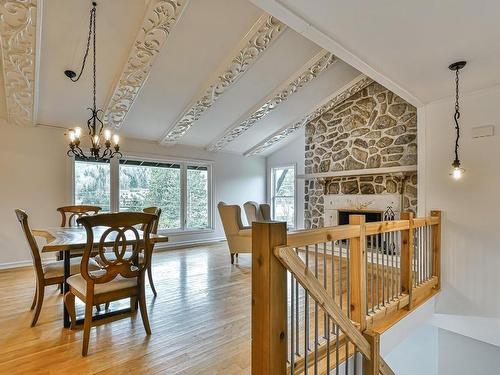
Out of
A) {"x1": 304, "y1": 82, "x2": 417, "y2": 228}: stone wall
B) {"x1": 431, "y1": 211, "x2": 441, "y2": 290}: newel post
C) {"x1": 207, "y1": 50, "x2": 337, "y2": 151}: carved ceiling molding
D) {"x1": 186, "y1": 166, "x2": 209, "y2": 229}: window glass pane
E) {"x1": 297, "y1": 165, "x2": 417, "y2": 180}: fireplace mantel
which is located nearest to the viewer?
{"x1": 431, "y1": 211, "x2": 441, "y2": 290}: newel post

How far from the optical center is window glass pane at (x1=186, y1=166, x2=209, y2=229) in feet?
21.6

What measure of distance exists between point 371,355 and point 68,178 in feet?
16.8

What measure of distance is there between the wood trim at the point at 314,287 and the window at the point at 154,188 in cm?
486

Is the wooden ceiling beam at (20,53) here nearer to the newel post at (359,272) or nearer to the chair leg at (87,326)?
the chair leg at (87,326)

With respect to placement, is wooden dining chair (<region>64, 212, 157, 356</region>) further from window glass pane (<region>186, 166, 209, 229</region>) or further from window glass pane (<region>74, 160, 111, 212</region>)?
window glass pane (<region>186, 166, 209, 229</region>)

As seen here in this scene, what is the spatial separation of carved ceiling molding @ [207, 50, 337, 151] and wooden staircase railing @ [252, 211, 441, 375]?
8.75 feet

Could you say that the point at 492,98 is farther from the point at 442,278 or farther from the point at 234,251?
the point at 234,251

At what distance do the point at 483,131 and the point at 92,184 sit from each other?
19.3 ft

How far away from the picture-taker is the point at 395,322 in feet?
8.52

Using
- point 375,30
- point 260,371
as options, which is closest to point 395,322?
point 260,371

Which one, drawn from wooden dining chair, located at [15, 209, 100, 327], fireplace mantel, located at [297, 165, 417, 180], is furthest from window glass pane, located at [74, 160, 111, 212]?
fireplace mantel, located at [297, 165, 417, 180]

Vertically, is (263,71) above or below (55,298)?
above

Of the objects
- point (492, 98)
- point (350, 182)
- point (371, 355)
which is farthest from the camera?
point (350, 182)

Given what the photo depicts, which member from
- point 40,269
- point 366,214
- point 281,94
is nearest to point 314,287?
point 40,269
